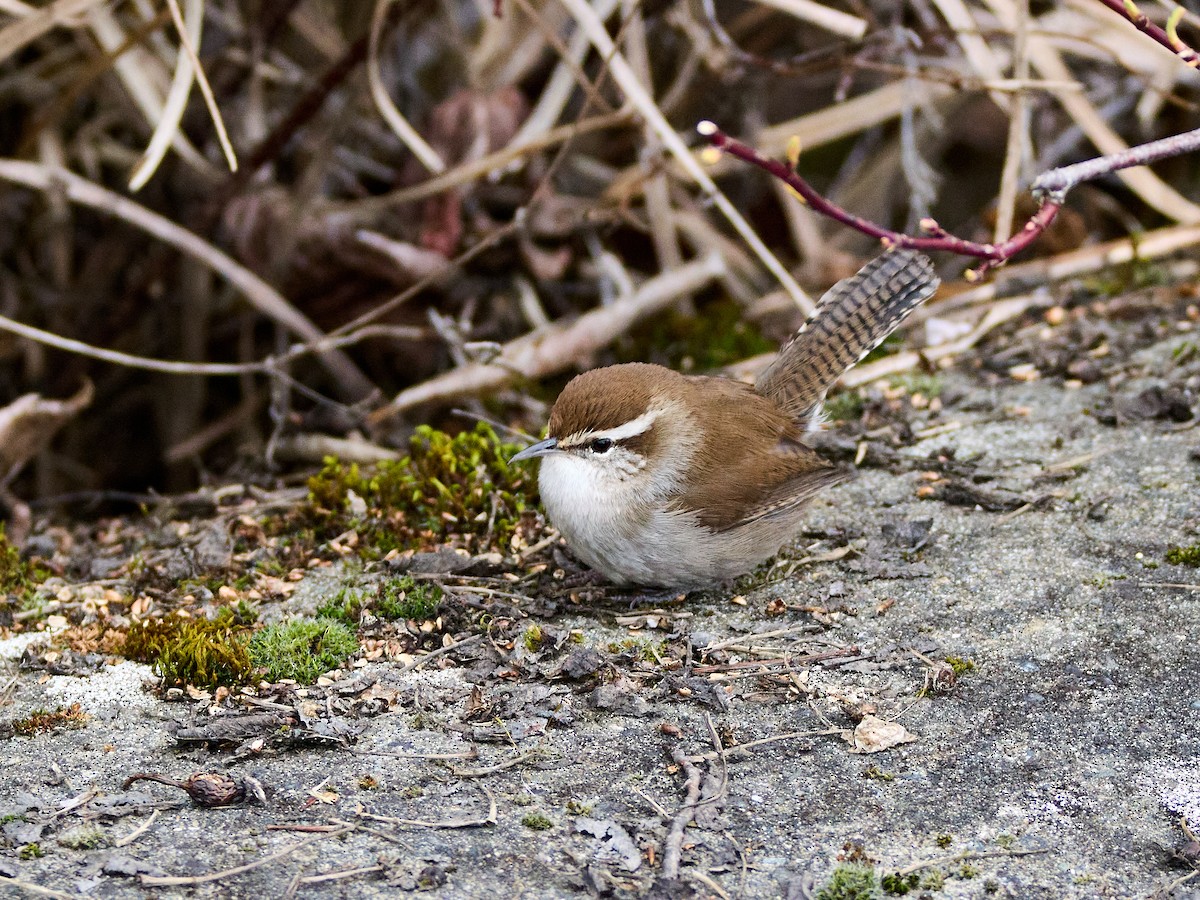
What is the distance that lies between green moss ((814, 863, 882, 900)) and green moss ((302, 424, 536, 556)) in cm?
205

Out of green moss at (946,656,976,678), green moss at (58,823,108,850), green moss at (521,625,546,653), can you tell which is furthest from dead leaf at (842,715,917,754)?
green moss at (58,823,108,850)

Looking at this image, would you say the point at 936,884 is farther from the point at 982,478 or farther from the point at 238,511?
the point at 238,511

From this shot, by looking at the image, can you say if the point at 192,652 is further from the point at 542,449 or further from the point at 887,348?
the point at 887,348

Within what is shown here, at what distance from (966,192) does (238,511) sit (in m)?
5.67

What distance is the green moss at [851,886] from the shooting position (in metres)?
2.61

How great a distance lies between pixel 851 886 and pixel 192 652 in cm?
200

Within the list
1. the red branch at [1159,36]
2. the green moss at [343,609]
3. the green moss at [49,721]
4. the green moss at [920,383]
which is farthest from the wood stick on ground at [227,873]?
the green moss at [920,383]

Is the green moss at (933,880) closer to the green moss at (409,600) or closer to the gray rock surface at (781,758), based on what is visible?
the gray rock surface at (781,758)

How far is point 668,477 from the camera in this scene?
4.01m

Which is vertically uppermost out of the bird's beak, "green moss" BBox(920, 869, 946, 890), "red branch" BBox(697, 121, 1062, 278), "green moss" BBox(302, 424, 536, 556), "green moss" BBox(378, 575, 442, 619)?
"red branch" BBox(697, 121, 1062, 278)

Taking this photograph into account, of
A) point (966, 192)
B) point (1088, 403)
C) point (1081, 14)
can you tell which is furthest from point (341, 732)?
point (966, 192)

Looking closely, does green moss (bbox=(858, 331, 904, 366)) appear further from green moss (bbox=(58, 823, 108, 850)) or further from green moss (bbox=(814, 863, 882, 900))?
green moss (bbox=(58, 823, 108, 850))

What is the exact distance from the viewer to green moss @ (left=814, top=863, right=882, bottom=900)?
2.61m

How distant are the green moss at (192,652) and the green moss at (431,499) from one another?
31.2 inches
